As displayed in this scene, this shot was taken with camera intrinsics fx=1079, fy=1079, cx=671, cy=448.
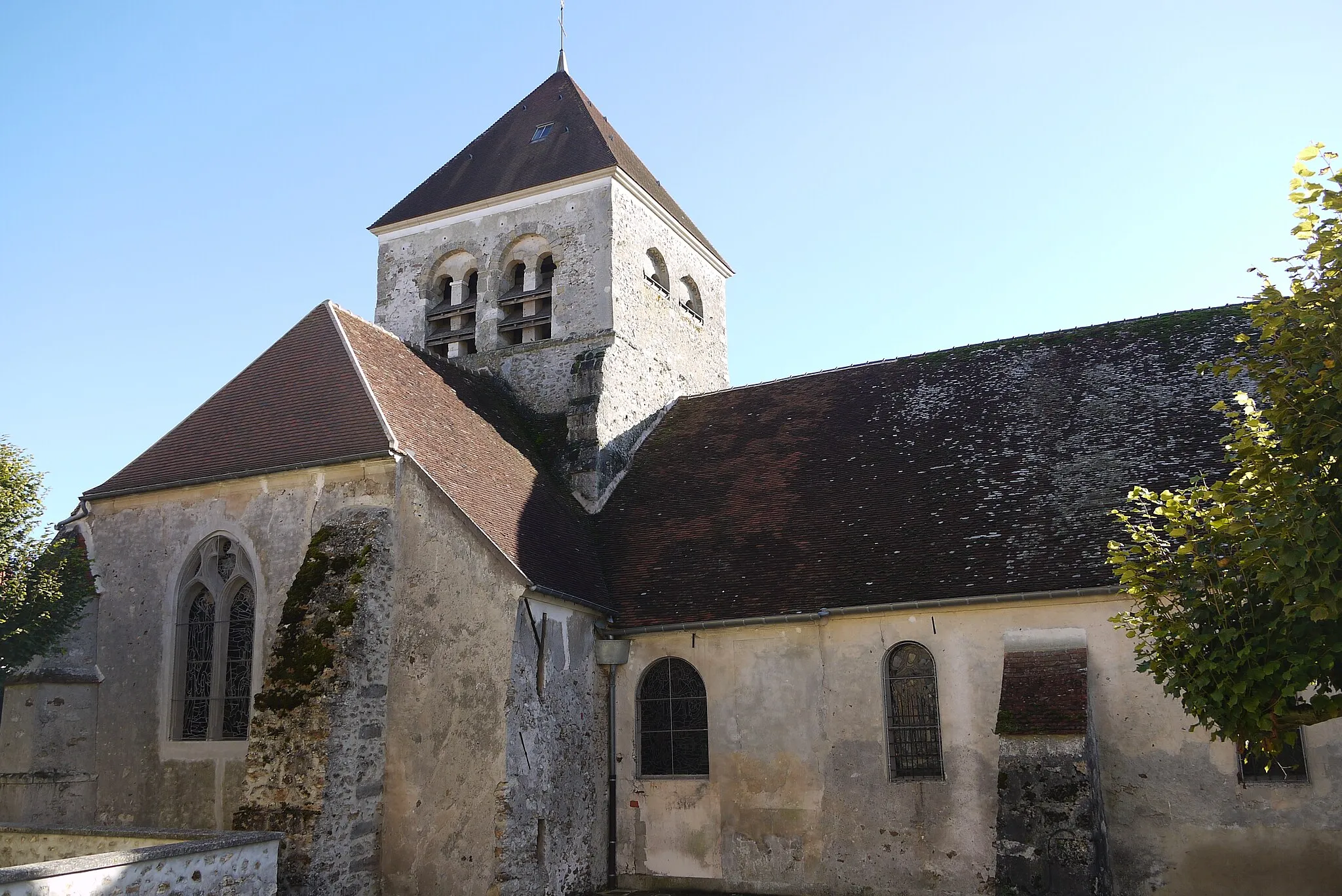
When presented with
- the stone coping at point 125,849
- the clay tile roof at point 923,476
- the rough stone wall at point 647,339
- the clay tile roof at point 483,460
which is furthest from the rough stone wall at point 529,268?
the stone coping at point 125,849

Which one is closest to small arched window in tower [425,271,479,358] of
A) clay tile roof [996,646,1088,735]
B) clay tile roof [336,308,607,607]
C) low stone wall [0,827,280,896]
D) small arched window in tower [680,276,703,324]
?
clay tile roof [336,308,607,607]

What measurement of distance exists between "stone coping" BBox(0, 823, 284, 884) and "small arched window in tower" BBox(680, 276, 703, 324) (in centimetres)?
1427

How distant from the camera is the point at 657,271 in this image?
71.2ft

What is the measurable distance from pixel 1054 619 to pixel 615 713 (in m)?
5.96

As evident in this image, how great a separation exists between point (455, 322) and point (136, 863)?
13470 mm

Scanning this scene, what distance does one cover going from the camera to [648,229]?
21.1 metres

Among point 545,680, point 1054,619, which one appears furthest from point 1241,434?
point 545,680

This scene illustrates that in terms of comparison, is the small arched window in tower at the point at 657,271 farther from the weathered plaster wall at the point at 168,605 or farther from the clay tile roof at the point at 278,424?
the weathered plaster wall at the point at 168,605

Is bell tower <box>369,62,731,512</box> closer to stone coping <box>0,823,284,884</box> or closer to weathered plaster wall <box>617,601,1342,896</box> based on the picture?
weathered plaster wall <box>617,601,1342,896</box>

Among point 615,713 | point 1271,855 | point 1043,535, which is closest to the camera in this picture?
point 1271,855

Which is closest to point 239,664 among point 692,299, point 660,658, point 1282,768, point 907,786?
point 660,658

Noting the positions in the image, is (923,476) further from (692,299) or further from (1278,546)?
(692,299)

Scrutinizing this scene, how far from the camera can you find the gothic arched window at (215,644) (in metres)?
13.5

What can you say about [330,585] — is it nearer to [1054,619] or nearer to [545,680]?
[545,680]
